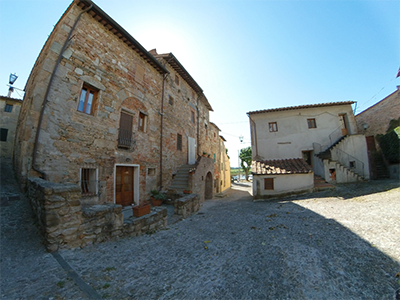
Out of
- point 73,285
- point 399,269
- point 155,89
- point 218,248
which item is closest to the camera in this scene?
point 73,285

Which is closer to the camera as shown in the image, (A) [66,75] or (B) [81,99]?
(A) [66,75]

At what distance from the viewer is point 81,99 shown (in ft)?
21.6

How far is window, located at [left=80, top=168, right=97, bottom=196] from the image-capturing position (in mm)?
6391

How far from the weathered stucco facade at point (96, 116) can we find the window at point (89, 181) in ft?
0.11

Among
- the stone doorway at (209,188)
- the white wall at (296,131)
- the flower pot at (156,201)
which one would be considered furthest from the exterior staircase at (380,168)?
the flower pot at (156,201)

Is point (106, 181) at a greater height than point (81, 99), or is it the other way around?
point (81, 99)

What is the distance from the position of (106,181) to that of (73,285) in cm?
514

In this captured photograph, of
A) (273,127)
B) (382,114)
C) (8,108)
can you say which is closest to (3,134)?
(8,108)

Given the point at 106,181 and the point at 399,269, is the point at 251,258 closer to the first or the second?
the point at 399,269

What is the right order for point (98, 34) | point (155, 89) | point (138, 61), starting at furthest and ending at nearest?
1. point (155, 89)
2. point (138, 61)
3. point (98, 34)

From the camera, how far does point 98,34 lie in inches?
290

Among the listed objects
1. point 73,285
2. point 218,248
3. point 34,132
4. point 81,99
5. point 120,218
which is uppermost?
point 81,99

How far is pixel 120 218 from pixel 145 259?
1.39 meters

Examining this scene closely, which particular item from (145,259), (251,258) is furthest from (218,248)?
(145,259)
